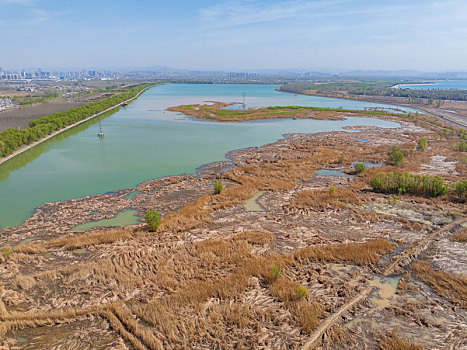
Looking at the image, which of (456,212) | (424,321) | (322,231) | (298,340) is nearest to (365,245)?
(322,231)

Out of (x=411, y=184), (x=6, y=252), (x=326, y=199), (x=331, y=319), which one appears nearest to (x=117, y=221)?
(x=6, y=252)

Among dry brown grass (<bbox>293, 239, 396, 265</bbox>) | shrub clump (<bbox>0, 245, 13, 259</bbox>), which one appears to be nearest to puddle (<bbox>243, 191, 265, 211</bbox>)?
dry brown grass (<bbox>293, 239, 396, 265</bbox>)

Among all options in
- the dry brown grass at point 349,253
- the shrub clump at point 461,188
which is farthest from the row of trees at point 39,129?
the shrub clump at point 461,188

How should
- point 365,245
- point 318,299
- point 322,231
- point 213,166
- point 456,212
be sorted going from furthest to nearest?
1. point 213,166
2. point 456,212
3. point 322,231
4. point 365,245
5. point 318,299

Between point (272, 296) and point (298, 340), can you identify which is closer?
point (298, 340)

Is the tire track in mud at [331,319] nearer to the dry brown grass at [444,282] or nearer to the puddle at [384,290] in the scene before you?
the puddle at [384,290]

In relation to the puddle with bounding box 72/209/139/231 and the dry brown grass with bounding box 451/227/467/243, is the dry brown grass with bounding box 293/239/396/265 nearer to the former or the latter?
the dry brown grass with bounding box 451/227/467/243

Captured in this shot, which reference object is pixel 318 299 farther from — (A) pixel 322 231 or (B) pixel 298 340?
(A) pixel 322 231
